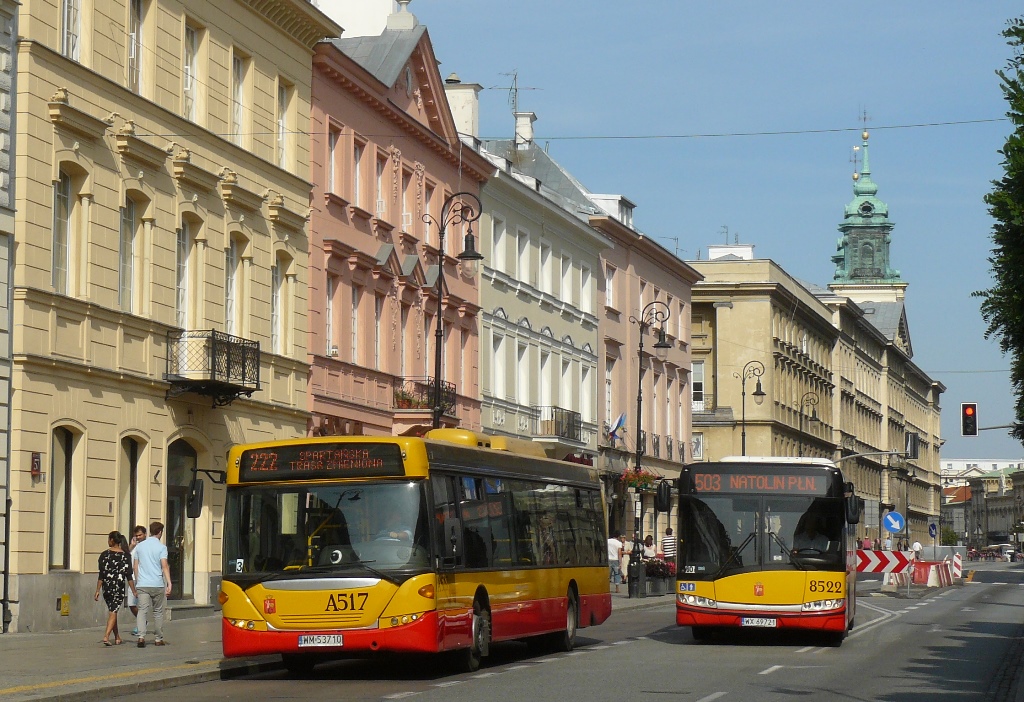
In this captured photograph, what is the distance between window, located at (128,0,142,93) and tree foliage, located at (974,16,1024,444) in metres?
15.6

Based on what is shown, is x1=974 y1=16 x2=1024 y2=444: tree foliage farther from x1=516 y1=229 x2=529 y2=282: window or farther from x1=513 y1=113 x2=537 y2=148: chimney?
x1=513 y1=113 x2=537 y2=148: chimney

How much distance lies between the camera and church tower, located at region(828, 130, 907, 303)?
160625 millimetres

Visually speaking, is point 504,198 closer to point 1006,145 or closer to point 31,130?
point 31,130

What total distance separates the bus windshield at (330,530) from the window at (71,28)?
11382 mm

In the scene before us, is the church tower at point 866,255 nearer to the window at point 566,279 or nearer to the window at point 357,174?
the window at point 566,279

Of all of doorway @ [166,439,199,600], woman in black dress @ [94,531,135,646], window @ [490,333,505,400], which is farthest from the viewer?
window @ [490,333,505,400]

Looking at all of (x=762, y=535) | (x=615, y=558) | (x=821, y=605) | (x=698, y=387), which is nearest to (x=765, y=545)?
(x=762, y=535)

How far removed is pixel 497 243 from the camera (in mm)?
52906

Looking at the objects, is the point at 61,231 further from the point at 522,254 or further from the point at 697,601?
the point at 522,254

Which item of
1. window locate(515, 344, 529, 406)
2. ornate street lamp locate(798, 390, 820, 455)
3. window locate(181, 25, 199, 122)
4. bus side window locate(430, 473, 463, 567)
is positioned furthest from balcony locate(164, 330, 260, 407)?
ornate street lamp locate(798, 390, 820, 455)

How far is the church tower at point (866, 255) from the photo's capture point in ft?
527

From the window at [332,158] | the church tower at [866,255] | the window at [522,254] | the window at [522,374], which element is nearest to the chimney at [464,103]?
the window at [522,254]

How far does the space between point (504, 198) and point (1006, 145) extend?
3606 cm

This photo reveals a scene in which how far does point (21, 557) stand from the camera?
26703 mm
